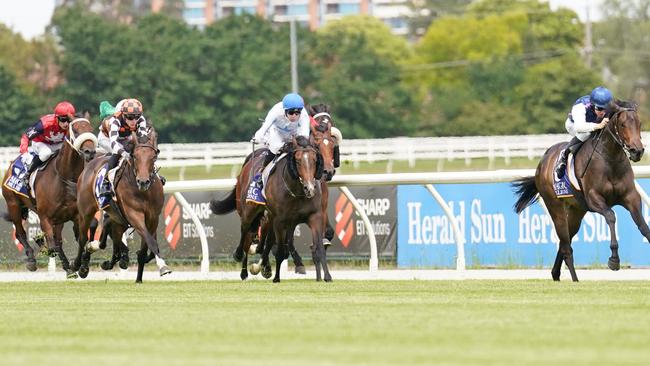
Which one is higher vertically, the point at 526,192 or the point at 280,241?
the point at 526,192

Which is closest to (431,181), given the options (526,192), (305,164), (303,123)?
(526,192)

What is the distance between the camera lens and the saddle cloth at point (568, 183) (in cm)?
1513

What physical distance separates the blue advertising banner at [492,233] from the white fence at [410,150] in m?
19.9

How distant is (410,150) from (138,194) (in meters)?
25.5

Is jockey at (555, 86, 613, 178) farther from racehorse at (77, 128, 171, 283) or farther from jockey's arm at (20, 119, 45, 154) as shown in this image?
jockey's arm at (20, 119, 45, 154)

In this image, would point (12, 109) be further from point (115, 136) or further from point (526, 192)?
point (526, 192)

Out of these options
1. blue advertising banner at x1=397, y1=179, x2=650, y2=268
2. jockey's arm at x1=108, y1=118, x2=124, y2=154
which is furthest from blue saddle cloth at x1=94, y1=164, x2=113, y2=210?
blue advertising banner at x1=397, y1=179, x2=650, y2=268

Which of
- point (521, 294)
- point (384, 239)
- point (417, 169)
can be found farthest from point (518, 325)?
point (417, 169)

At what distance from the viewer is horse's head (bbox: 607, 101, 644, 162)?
14359mm

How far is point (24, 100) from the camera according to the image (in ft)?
195

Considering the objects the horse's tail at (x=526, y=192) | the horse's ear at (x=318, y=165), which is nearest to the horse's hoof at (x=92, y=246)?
the horse's ear at (x=318, y=165)

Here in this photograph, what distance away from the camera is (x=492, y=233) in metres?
17.9

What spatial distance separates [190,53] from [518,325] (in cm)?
5505

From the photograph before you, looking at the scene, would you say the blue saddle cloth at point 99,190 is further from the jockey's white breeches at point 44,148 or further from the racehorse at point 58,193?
the jockey's white breeches at point 44,148
